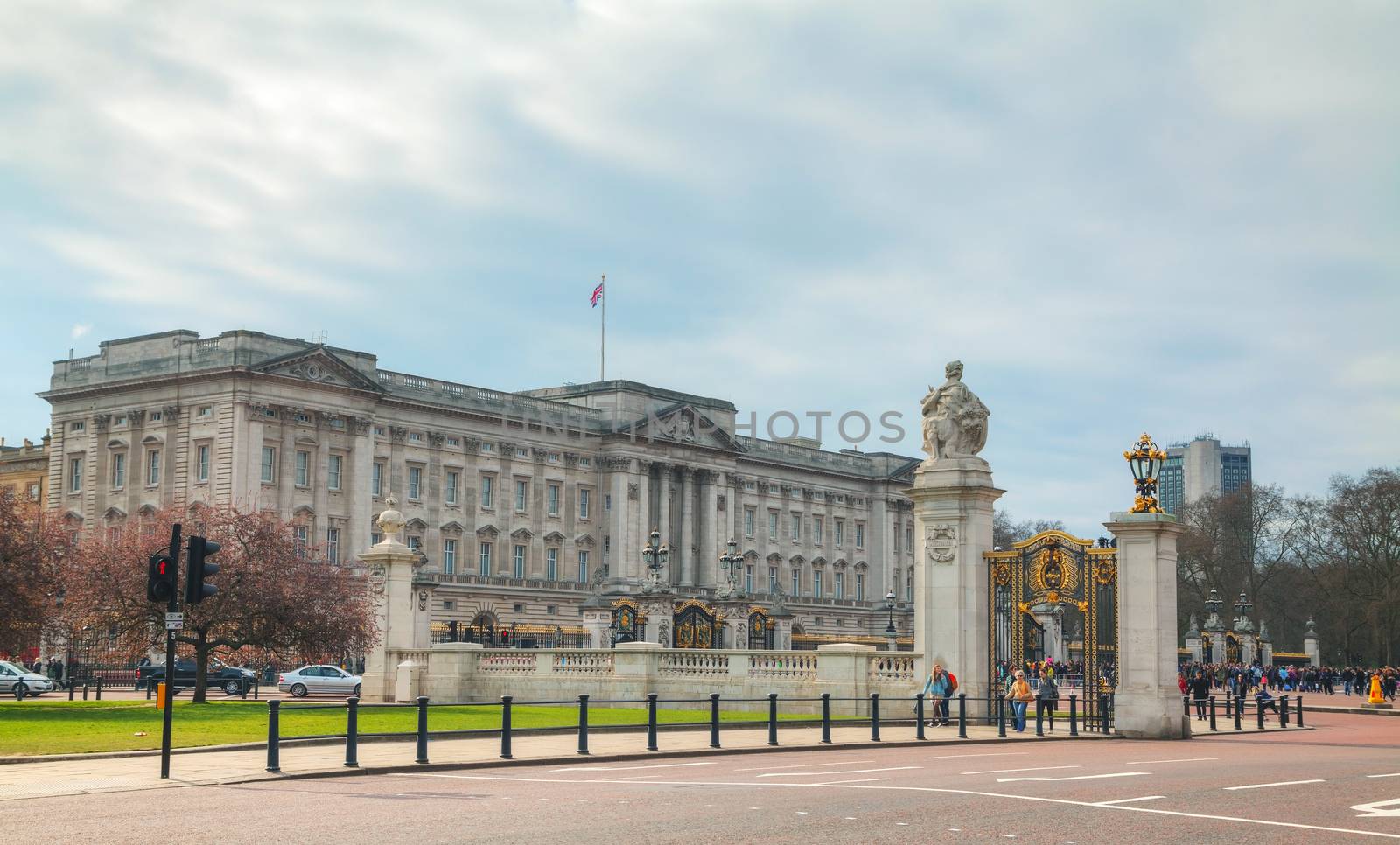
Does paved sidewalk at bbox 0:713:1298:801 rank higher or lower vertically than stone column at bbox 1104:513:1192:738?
lower

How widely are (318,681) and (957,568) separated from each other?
30583 millimetres

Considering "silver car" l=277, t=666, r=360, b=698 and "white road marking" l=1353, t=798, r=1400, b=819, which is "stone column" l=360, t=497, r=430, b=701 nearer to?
"silver car" l=277, t=666, r=360, b=698

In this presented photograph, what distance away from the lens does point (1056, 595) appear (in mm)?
32406

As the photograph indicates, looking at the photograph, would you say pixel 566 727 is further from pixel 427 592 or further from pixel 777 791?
pixel 427 592

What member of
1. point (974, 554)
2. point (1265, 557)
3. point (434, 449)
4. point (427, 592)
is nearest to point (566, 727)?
point (974, 554)

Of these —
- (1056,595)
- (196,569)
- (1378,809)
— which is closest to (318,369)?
(1056,595)

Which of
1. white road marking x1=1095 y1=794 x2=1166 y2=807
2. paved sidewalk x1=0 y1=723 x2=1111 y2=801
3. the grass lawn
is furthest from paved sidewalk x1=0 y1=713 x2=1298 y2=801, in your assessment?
white road marking x1=1095 y1=794 x2=1166 y2=807

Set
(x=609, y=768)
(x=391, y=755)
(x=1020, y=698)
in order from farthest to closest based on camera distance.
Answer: (x=1020, y=698), (x=391, y=755), (x=609, y=768)

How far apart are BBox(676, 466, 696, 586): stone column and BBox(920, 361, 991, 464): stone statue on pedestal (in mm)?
86136

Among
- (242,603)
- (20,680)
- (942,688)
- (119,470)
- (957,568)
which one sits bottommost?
(20,680)

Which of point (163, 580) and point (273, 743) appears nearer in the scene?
point (163, 580)

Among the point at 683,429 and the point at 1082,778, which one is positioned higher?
the point at 683,429

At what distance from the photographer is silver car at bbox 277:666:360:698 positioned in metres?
56.9

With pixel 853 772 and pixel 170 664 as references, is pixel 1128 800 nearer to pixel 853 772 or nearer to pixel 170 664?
pixel 853 772
